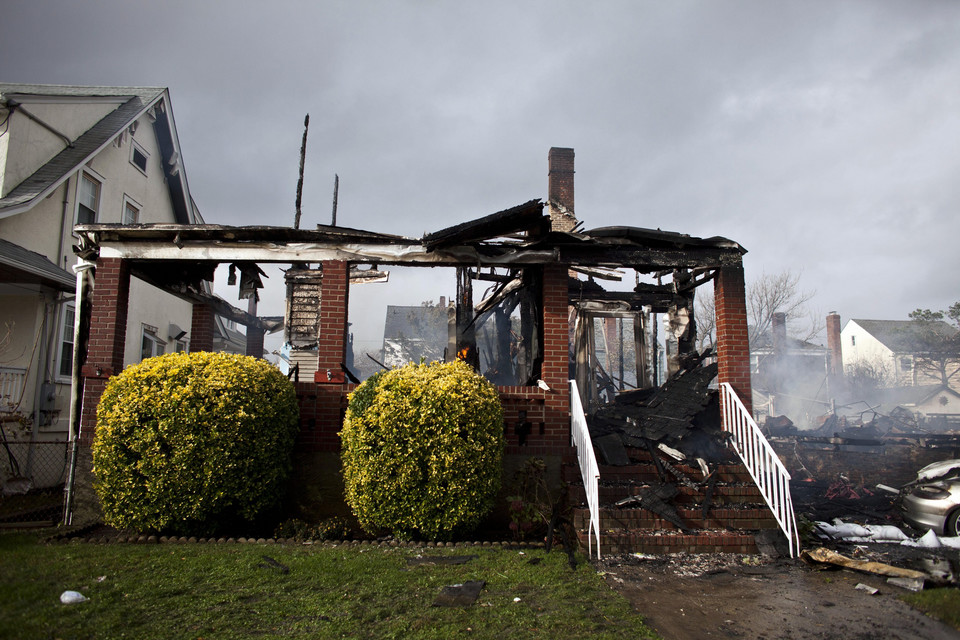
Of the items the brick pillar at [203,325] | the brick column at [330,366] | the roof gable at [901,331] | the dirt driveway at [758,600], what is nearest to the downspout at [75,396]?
the brick pillar at [203,325]

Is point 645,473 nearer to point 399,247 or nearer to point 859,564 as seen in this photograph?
point 859,564

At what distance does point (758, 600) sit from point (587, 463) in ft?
7.17

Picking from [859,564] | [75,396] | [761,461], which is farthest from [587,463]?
[75,396]

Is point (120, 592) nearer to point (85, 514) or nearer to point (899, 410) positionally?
point (85, 514)

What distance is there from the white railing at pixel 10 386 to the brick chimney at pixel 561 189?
1270 cm

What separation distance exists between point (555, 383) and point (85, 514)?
6089 millimetres

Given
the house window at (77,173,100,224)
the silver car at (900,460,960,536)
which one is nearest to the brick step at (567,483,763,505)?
the silver car at (900,460,960,536)

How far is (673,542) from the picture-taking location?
19.7ft

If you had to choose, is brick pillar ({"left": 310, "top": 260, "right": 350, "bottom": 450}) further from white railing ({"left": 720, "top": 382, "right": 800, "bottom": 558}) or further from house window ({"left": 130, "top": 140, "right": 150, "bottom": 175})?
house window ({"left": 130, "top": 140, "right": 150, "bottom": 175})

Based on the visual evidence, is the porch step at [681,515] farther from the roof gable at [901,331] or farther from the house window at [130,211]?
the roof gable at [901,331]

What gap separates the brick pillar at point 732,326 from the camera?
7996 millimetres

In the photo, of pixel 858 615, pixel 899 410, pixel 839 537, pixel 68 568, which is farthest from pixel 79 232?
pixel 899 410

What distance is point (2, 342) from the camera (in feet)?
33.2

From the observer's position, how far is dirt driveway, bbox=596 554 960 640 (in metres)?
4.07
